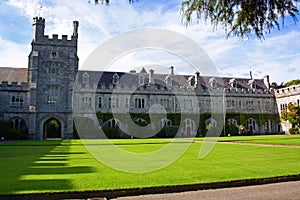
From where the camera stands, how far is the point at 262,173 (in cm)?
744

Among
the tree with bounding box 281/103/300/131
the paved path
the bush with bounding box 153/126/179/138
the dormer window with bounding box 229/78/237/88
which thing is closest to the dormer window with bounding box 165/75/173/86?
the bush with bounding box 153/126/179/138

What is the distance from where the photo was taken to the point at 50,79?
32844 mm

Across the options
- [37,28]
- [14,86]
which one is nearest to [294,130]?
[37,28]

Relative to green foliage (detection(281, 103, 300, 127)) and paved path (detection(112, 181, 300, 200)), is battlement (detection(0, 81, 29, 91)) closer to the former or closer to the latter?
paved path (detection(112, 181, 300, 200))

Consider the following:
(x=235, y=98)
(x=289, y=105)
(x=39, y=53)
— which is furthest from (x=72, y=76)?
(x=289, y=105)

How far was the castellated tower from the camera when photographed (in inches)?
1255

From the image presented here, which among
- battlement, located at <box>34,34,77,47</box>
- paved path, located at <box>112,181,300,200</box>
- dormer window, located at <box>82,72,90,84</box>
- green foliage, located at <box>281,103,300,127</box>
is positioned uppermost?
battlement, located at <box>34,34,77,47</box>

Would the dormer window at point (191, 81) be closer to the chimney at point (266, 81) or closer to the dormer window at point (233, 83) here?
the dormer window at point (233, 83)

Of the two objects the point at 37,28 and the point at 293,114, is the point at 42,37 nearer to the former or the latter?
the point at 37,28

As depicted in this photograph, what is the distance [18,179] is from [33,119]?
26.3 m

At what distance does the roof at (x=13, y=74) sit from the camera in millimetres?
34031

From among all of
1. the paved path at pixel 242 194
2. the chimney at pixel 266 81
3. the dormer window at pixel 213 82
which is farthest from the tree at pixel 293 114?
the paved path at pixel 242 194

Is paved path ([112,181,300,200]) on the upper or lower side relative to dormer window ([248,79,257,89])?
→ lower

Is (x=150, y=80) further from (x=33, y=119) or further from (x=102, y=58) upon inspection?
(x=102, y=58)
